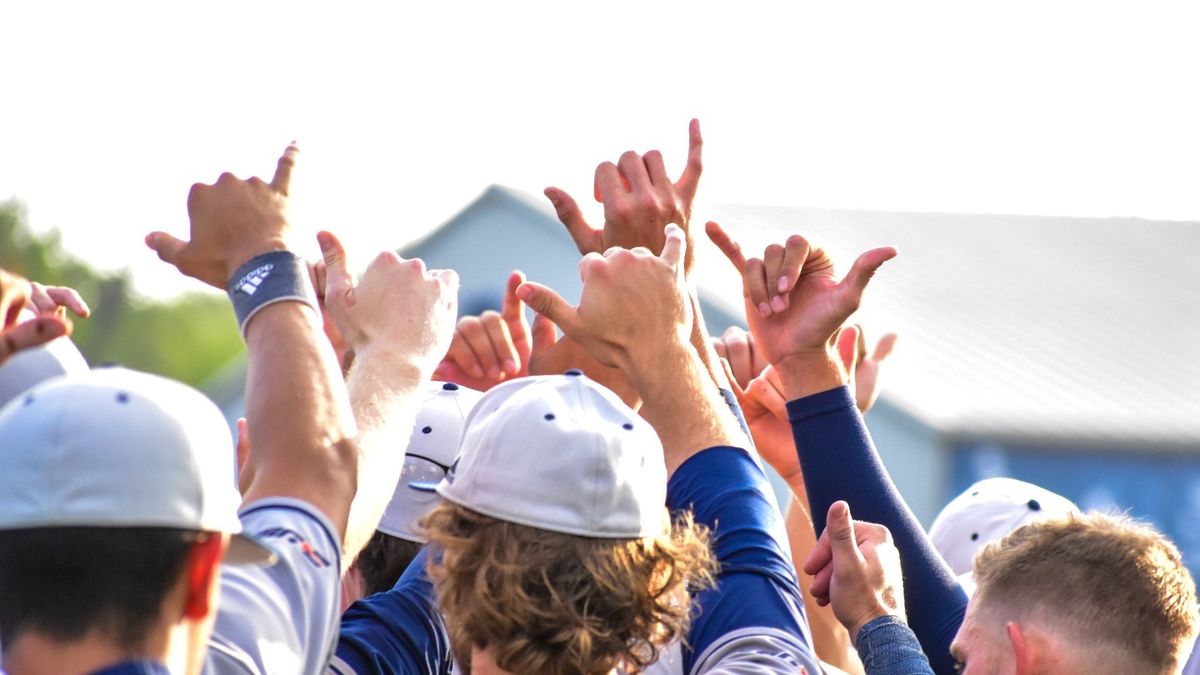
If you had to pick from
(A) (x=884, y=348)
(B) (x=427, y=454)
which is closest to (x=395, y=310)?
(B) (x=427, y=454)

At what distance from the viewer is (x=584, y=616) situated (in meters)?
2.40

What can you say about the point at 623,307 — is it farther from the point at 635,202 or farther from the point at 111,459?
the point at 111,459

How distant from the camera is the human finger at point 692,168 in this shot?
3.59 m

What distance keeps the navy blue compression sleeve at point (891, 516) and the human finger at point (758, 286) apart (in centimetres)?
36

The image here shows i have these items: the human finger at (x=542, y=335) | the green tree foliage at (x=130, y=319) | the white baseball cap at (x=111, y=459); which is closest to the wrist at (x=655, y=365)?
the white baseball cap at (x=111, y=459)

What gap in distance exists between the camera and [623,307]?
2.94m

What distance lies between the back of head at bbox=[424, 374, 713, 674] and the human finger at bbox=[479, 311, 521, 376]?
72.9 inches

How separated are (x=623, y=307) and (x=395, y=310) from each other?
1.59ft

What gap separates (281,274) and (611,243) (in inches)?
41.3

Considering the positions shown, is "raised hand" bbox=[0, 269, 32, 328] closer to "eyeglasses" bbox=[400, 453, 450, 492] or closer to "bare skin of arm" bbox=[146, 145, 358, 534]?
"bare skin of arm" bbox=[146, 145, 358, 534]

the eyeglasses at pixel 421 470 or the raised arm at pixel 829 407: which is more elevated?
the raised arm at pixel 829 407

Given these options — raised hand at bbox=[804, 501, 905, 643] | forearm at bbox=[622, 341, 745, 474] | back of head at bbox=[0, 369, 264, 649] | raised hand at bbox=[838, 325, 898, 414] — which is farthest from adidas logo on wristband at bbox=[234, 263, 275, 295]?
raised hand at bbox=[838, 325, 898, 414]

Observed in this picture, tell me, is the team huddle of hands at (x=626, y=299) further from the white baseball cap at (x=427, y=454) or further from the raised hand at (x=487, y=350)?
the raised hand at (x=487, y=350)

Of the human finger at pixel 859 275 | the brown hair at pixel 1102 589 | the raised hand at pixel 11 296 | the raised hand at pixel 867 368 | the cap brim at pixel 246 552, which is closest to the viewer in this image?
the cap brim at pixel 246 552
